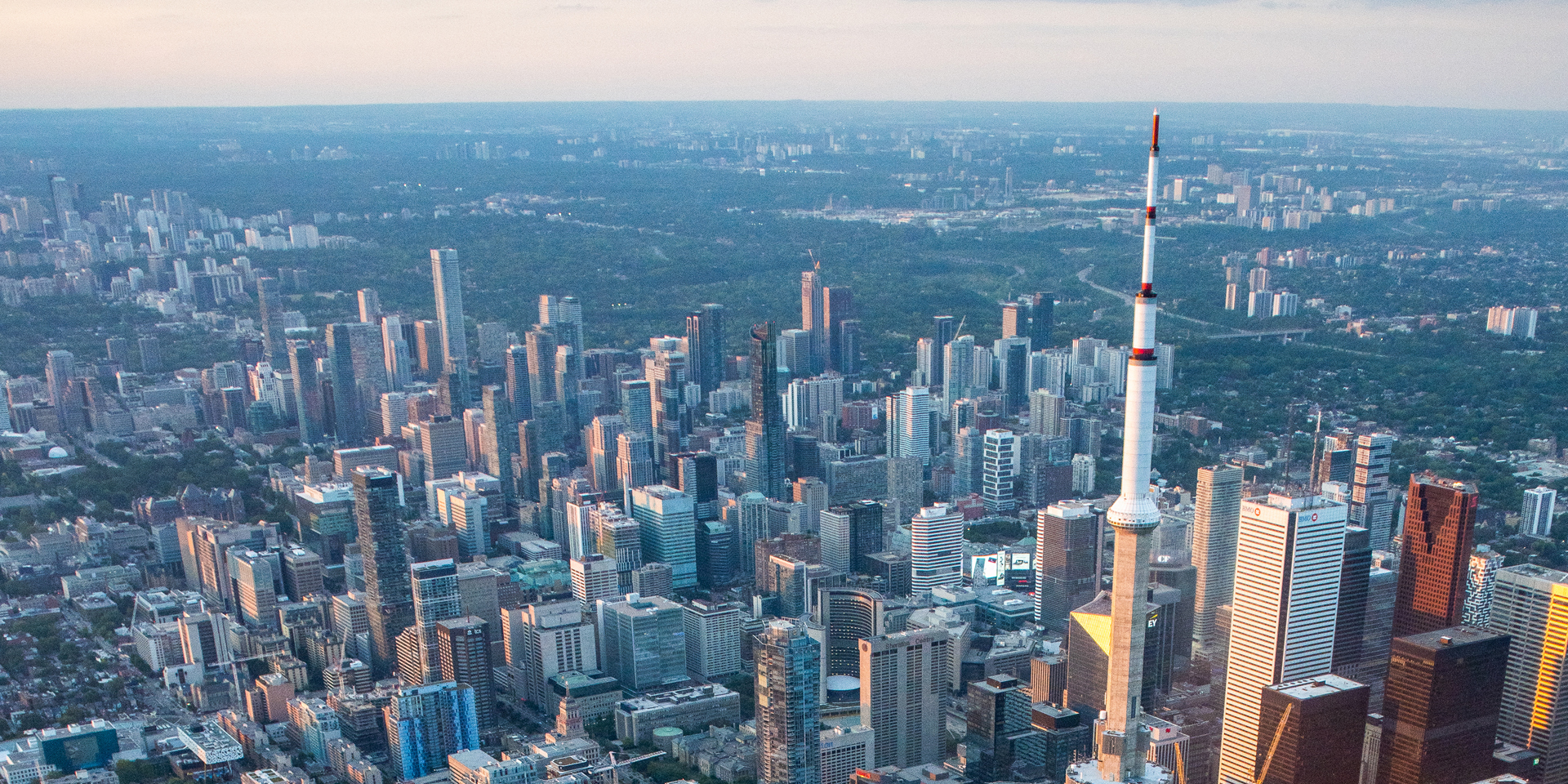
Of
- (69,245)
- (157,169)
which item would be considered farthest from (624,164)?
(69,245)

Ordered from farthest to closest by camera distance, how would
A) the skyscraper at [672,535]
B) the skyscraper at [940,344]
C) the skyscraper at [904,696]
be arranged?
the skyscraper at [940,344] < the skyscraper at [672,535] < the skyscraper at [904,696]

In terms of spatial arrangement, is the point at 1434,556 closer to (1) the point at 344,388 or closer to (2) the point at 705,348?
(2) the point at 705,348

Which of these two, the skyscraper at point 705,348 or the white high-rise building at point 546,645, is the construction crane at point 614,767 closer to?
the white high-rise building at point 546,645

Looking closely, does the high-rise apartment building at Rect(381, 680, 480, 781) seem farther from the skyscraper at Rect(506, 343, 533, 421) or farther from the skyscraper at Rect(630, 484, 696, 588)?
the skyscraper at Rect(506, 343, 533, 421)

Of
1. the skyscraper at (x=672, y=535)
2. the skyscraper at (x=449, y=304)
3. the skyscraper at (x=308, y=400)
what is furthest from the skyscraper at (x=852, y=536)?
the skyscraper at (x=449, y=304)

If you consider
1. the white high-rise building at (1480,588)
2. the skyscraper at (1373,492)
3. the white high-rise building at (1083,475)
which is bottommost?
the white high-rise building at (1083,475)

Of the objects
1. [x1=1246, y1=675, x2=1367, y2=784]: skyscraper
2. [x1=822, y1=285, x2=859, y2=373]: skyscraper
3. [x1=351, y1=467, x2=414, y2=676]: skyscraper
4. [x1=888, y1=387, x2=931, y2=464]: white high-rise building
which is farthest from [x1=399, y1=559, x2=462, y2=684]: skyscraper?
[x1=822, y1=285, x2=859, y2=373]: skyscraper

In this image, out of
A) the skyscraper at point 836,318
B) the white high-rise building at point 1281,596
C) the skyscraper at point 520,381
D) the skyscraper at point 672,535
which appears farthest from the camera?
the skyscraper at point 836,318

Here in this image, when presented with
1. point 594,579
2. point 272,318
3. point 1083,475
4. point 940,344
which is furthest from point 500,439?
point 940,344
